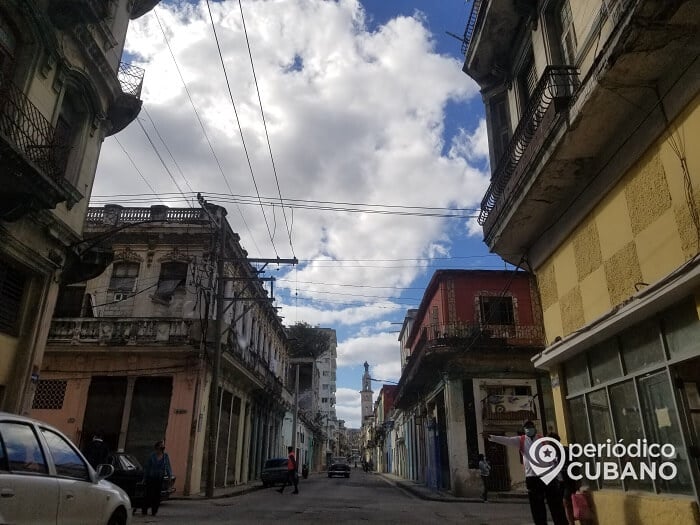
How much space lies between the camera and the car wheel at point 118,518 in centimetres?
553

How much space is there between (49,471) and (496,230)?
325 inches

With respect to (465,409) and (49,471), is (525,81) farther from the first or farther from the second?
(465,409)

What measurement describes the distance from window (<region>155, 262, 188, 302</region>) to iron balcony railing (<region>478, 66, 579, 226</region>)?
48.4 feet

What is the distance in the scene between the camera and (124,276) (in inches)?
843

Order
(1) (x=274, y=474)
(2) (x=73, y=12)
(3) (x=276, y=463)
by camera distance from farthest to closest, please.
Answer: (3) (x=276, y=463) → (1) (x=274, y=474) → (2) (x=73, y=12)

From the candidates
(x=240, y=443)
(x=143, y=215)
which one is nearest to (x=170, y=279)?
(x=143, y=215)

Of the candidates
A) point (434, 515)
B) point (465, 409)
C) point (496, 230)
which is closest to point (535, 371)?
point (465, 409)

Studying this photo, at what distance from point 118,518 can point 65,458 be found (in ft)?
3.92

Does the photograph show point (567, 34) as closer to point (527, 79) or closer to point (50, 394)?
point (527, 79)

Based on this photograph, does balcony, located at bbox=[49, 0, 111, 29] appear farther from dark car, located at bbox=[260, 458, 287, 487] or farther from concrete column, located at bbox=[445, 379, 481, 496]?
dark car, located at bbox=[260, 458, 287, 487]

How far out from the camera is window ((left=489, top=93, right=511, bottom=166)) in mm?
11180

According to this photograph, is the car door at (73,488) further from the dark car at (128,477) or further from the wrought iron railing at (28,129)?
the dark car at (128,477)

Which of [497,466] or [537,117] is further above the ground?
[537,117]

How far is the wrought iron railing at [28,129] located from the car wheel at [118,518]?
19.7 ft
